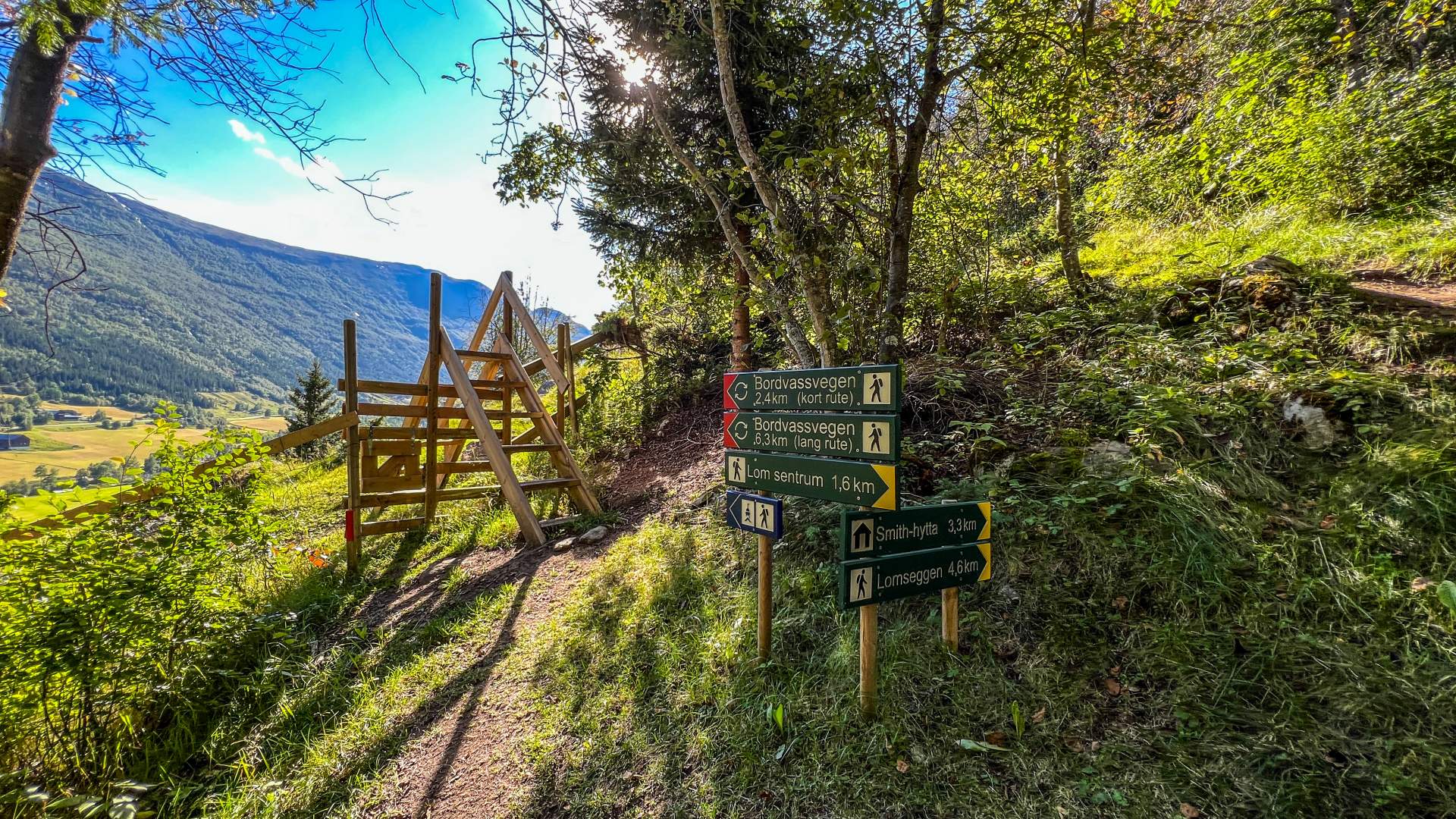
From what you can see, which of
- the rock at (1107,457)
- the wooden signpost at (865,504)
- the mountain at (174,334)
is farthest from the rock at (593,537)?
the mountain at (174,334)

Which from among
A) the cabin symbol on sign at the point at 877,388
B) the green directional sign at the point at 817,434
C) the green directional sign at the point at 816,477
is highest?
the cabin symbol on sign at the point at 877,388

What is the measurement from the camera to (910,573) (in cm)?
217

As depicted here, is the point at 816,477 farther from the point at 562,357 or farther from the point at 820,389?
the point at 562,357

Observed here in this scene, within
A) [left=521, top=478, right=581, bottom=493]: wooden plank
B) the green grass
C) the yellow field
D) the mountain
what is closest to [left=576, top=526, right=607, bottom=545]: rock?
[left=521, top=478, right=581, bottom=493]: wooden plank

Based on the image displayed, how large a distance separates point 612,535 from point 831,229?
11.0 ft

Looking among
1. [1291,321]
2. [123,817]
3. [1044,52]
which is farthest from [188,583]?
[1291,321]

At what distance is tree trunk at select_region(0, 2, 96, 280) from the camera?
2.35 m

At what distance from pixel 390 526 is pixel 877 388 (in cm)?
539

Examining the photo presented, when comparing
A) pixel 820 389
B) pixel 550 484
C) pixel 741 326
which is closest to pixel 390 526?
pixel 550 484

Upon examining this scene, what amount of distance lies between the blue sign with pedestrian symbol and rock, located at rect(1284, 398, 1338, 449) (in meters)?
2.79

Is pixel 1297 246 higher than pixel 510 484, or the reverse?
pixel 1297 246

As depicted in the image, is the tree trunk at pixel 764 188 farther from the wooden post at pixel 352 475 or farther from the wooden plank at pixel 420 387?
the wooden post at pixel 352 475

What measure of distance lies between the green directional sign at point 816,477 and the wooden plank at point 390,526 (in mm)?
4323

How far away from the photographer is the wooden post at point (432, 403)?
17.7ft
